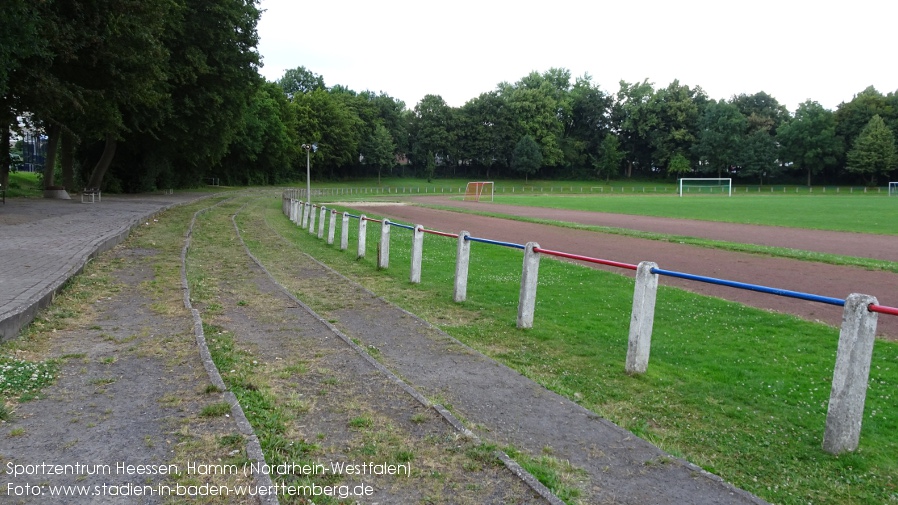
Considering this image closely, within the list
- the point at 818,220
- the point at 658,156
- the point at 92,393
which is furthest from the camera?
the point at 658,156

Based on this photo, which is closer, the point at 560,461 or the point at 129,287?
the point at 560,461

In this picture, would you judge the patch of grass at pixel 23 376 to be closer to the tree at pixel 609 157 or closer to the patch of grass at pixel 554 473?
the patch of grass at pixel 554 473

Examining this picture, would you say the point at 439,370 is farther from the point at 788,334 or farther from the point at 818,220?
the point at 818,220

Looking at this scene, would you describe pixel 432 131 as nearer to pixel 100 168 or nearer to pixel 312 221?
pixel 100 168

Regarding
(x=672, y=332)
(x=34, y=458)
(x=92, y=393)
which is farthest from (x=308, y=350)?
(x=672, y=332)

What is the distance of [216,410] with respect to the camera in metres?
4.43

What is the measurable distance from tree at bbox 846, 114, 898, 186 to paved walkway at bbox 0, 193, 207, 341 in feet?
292

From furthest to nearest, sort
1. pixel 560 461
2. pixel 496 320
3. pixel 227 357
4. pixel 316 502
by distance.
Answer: pixel 496 320 < pixel 227 357 < pixel 560 461 < pixel 316 502

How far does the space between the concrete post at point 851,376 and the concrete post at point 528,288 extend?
4.12 meters

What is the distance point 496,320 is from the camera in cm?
886

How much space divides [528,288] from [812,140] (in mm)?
95607

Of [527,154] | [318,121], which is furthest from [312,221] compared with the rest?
[527,154]

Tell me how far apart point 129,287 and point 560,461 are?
26.7 ft

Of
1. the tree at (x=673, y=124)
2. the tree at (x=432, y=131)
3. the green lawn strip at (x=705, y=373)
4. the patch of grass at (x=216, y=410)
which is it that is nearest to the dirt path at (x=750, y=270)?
the green lawn strip at (x=705, y=373)
